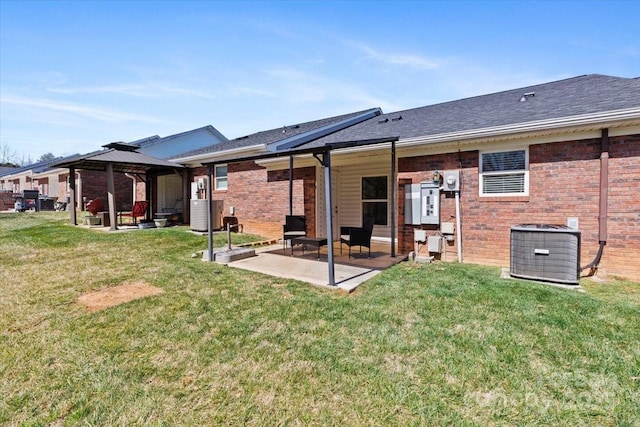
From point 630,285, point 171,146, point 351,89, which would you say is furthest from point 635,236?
point 171,146

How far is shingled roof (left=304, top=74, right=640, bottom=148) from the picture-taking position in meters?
6.39

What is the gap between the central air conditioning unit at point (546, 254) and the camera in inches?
219

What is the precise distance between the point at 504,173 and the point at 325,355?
19.2ft

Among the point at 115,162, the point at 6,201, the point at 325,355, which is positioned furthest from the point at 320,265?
the point at 6,201

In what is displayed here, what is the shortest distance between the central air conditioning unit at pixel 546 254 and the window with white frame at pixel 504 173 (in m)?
1.35

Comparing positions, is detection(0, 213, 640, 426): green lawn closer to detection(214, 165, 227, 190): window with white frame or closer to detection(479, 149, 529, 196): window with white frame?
detection(479, 149, 529, 196): window with white frame

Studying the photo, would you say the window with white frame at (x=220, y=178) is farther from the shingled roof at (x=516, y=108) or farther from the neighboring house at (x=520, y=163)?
the shingled roof at (x=516, y=108)

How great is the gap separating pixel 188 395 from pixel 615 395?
3.66 meters

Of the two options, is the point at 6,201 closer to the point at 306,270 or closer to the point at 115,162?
the point at 115,162

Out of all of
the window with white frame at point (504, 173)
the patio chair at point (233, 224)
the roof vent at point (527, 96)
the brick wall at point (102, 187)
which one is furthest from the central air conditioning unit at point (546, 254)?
the brick wall at point (102, 187)

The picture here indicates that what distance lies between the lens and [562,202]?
6.49 m

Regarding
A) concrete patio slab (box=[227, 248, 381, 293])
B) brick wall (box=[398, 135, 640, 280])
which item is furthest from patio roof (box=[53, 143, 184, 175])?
brick wall (box=[398, 135, 640, 280])

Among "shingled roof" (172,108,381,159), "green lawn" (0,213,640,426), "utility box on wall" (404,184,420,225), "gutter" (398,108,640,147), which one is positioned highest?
"shingled roof" (172,108,381,159)

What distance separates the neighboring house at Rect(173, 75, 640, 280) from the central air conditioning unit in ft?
3.32
